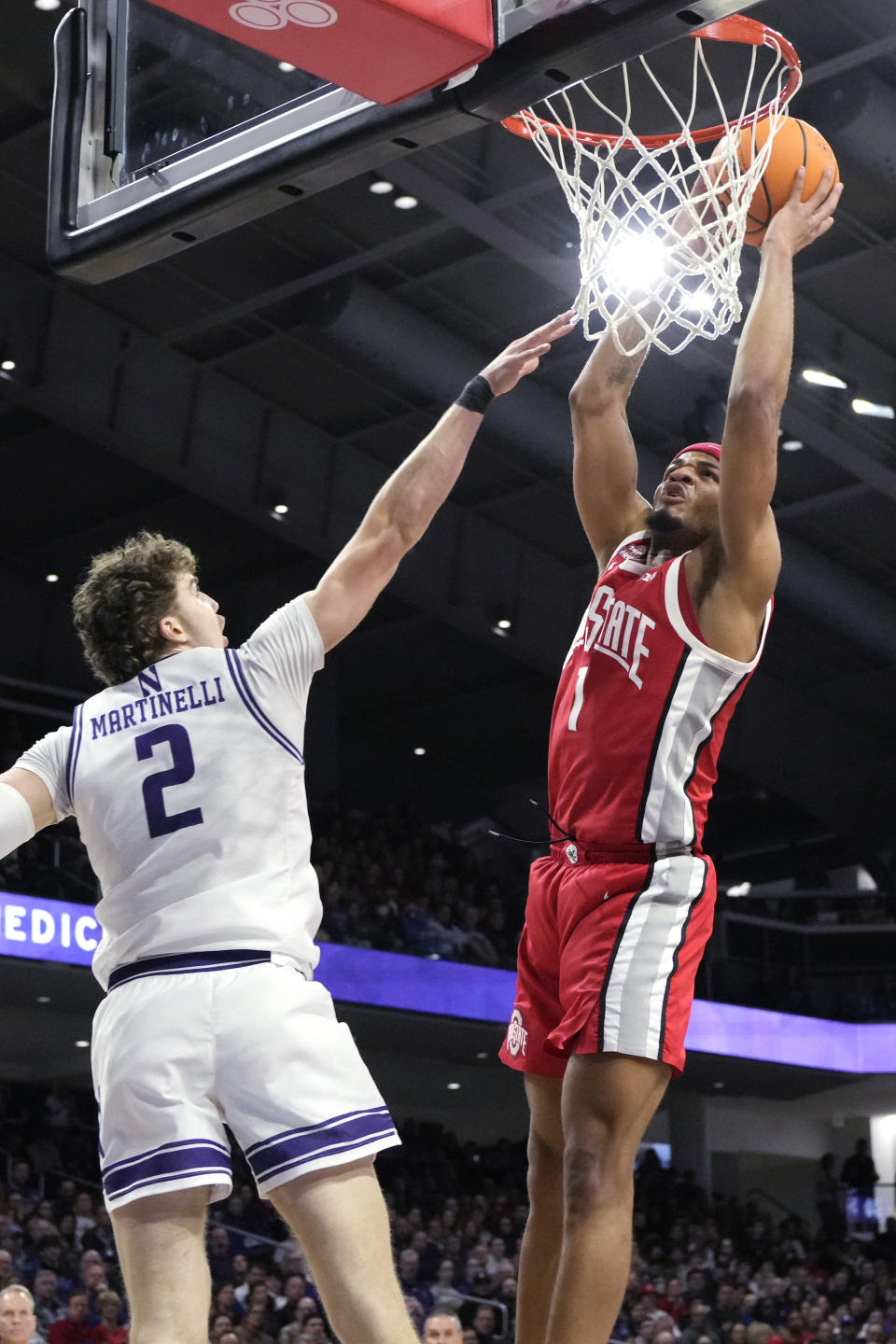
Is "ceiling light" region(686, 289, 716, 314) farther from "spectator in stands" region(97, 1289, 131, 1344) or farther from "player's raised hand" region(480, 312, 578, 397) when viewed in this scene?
"spectator in stands" region(97, 1289, 131, 1344)

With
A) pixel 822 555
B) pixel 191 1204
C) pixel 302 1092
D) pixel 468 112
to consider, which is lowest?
pixel 191 1204

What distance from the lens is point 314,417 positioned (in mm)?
18172

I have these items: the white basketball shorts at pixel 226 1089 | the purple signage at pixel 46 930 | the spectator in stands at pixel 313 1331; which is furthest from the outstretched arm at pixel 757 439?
the purple signage at pixel 46 930

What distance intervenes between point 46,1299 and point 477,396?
33.1 ft

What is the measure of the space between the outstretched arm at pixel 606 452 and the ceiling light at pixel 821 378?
1151 cm

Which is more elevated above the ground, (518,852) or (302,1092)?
(518,852)

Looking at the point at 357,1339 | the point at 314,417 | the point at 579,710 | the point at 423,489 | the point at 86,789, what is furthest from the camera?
the point at 314,417

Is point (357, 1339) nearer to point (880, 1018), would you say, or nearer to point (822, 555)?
point (822, 555)

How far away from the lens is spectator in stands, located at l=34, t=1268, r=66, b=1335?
39.3 feet

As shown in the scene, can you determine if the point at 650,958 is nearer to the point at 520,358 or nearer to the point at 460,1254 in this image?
the point at 520,358

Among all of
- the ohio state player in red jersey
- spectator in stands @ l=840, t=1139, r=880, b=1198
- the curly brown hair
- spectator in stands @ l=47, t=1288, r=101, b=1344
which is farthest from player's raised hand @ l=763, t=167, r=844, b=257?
spectator in stands @ l=840, t=1139, r=880, b=1198

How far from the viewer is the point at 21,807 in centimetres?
325

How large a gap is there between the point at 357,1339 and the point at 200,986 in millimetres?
663

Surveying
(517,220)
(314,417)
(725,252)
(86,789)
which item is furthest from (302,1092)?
(314,417)
